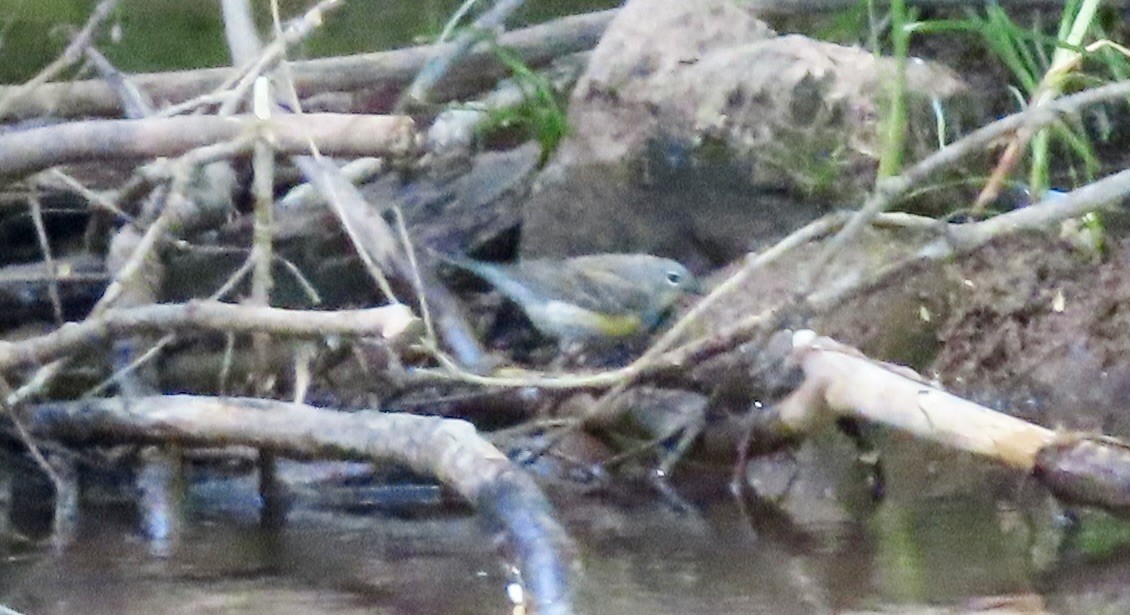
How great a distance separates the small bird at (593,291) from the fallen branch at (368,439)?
1.27 meters

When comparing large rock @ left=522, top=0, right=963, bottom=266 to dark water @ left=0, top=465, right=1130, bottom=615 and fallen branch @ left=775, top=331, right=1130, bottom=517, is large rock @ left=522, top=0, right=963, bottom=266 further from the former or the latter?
fallen branch @ left=775, top=331, right=1130, bottom=517

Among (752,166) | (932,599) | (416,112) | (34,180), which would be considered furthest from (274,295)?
(932,599)

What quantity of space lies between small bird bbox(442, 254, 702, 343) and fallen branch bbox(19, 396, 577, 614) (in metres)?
1.27

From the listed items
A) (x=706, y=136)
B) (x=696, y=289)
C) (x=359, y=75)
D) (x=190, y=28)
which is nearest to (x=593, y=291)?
(x=696, y=289)

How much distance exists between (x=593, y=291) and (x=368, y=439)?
153cm

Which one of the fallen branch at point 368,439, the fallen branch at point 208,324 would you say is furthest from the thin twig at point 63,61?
the fallen branch at point 368,439

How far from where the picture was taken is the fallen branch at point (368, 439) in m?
2.25

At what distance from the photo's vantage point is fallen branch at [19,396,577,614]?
7.39ft

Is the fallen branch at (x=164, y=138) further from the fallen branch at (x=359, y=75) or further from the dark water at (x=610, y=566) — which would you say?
the fallen branch at (x=359, y=75)

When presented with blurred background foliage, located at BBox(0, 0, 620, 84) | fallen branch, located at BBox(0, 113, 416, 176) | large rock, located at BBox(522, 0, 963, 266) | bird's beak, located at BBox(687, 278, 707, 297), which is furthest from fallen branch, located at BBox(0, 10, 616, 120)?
bird's beak, located at BBox(687, 278, 707, 297)

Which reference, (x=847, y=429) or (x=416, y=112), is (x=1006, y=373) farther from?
(x=416, y=112)

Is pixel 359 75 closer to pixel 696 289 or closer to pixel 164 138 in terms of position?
pixel 696 289

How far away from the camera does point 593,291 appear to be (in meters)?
4.30

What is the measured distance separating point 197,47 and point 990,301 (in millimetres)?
3000
